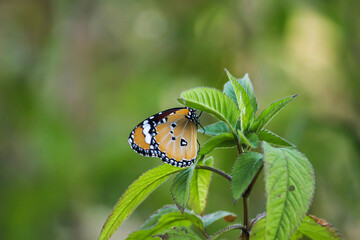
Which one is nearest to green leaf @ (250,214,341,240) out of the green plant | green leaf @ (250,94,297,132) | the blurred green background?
the green plant

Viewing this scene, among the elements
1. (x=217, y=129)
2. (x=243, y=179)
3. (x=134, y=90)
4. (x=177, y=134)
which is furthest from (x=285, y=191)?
(x=134, y=90)

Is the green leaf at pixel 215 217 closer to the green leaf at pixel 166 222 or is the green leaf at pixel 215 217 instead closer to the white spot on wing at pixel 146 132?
the green leaf at pixel 166 222

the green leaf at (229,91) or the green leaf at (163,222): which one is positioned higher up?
the green leaf at (229,91)

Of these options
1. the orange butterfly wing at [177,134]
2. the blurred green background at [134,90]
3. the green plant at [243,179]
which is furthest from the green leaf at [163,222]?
the blurred green background at [134,90]

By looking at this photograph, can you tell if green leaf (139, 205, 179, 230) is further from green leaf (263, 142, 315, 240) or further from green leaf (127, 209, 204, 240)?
green leaf (263, 142, 315, 240)

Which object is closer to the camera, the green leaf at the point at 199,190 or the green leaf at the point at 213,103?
the green leaf at the point at 213,103

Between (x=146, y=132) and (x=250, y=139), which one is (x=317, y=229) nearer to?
(x=250, y=139)

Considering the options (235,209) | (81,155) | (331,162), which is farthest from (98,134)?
(331,162)
